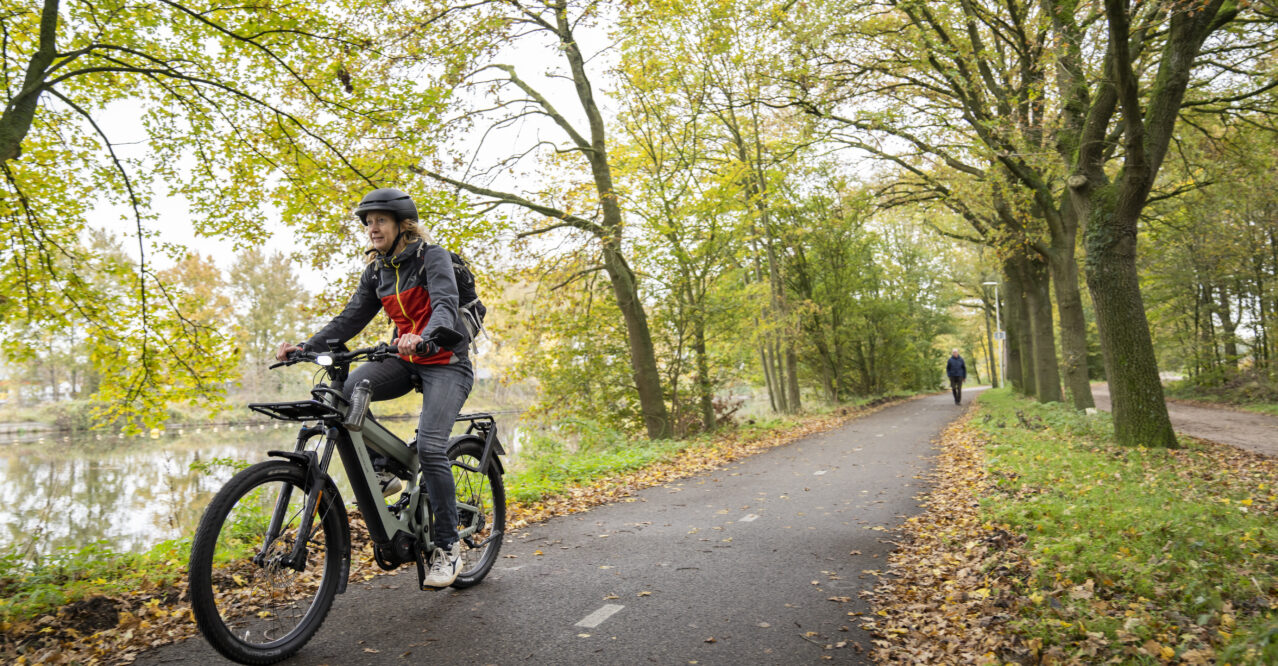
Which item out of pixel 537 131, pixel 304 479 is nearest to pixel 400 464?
pixel 304 479

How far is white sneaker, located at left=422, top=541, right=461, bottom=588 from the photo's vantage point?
351cm

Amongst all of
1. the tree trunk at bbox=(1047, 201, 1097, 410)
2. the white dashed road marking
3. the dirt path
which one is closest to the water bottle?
the white dashed road marking

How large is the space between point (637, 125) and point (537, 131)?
268cm

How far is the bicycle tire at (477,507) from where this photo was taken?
401cm

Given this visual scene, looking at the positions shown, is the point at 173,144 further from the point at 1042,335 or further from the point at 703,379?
the point at 1042,335

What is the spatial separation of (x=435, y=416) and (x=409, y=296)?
0.66 metres

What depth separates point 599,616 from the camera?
3.50 meters

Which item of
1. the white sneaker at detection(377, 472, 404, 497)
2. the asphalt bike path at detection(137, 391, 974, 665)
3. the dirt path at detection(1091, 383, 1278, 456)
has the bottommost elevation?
the dirt path at detection(1091, 383, 1278, 456)

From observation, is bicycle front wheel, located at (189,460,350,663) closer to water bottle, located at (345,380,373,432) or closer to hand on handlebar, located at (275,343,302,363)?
water bottle, located at (345,380,373,432)

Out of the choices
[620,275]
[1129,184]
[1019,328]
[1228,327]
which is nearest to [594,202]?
[620,275]

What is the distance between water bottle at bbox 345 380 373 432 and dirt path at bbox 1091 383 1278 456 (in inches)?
508

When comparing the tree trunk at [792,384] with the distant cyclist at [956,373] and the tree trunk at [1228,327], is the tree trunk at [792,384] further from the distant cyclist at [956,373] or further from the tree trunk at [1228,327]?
the tree trunk at [1228,327]

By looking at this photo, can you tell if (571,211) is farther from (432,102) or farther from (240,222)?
(240,222)

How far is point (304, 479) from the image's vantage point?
2.96 m
